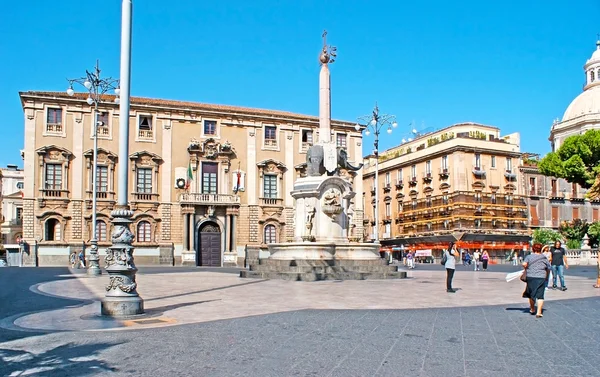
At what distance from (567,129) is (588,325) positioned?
7815cm

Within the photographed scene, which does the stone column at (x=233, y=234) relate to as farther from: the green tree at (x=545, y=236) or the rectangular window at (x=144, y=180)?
the green tree at (x=545, y=236)

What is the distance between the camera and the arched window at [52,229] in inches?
1748

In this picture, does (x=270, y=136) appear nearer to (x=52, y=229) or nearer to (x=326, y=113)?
(x=52, y=229)

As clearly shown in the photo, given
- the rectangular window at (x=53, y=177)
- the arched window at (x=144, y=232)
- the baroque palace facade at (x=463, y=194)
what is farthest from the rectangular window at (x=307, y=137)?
the rectangular window at (x=53, y=177)

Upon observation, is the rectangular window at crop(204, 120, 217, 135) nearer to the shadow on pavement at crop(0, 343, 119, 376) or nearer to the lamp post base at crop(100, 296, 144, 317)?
the lamp post base at crop(100, 296, 144, 317)

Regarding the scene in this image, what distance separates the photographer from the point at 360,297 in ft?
48.4

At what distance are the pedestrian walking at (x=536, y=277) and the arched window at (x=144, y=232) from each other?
1526 inches

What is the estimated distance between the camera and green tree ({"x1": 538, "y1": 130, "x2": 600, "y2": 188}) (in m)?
53.0

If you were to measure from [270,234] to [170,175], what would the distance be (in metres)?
9.36

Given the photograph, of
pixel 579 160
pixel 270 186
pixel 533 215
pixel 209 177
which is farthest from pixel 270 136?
pixel 533 215

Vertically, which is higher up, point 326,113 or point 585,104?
point 585,104

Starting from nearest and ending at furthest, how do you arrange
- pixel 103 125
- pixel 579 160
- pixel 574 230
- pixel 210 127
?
pixel 103 125, pixel 210 127, pixel 579 160, pixel 574 230

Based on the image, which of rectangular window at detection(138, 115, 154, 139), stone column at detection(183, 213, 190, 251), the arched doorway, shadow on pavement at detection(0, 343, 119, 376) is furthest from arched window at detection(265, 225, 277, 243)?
shadow on pavement at detection(0, 343, 119, 376)

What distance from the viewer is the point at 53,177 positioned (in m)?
45.0
